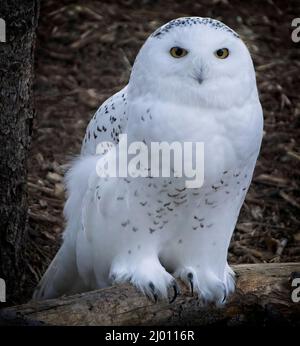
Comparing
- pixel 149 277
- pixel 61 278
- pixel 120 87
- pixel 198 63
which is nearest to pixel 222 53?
pixel 198 63

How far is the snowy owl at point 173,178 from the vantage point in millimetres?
2975

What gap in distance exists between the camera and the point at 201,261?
3.34m

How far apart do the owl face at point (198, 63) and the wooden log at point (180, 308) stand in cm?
83

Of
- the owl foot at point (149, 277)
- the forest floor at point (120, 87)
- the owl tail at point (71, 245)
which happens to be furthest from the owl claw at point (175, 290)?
the forest floor at point (120, 87)

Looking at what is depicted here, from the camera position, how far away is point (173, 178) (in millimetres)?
3031

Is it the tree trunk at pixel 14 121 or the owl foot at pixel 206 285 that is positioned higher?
the tree trunk at pixel 14 121

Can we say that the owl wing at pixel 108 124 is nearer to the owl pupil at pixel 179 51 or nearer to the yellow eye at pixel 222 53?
the owl pupil at pixel 179 51

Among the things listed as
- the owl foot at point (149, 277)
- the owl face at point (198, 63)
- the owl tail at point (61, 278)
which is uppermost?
the owl face at point (198, 63)

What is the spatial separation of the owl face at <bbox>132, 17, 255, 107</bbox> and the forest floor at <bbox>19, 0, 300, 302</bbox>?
146 cm

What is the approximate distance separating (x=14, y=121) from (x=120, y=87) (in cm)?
232

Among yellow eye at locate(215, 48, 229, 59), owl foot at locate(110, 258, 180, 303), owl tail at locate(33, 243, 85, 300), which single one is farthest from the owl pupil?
owl tail at locate(33, 243, 85, 300)

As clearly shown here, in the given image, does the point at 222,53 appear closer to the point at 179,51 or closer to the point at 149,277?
the point at 179,51

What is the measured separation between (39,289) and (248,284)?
976 mm

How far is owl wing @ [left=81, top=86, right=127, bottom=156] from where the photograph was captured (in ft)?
10.5
